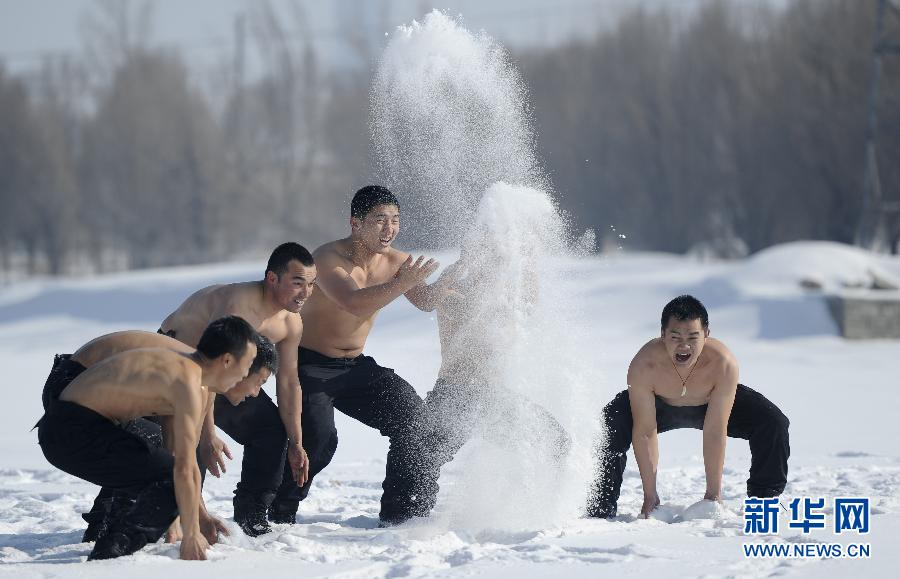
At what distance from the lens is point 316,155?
Result: 121ft

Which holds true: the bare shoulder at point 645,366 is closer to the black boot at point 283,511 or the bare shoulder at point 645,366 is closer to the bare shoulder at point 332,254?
the bare shoulder at point 332,254

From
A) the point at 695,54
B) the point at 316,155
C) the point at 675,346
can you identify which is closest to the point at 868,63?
the point at 695,54

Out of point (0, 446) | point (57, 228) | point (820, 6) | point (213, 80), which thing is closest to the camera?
point (0, 446)

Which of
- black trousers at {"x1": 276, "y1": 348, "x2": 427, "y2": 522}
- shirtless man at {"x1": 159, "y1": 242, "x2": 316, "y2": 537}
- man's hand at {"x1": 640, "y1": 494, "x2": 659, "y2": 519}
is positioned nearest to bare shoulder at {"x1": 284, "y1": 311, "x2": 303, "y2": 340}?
shirtless man at {"x1": 159, "y1": 242, "x2": 316, "y2": 537}

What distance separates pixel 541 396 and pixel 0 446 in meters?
4.42

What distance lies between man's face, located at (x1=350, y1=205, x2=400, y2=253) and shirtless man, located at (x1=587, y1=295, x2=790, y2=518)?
4.51 ft

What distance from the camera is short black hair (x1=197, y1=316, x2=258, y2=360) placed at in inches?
175

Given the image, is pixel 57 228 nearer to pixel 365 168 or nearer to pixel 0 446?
pixel 365 168

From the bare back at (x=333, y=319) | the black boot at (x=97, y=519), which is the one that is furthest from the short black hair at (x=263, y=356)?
the bare back at (x=333, y=319)

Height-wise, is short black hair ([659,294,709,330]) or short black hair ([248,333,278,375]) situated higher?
short black hair ([659,294,709,330])

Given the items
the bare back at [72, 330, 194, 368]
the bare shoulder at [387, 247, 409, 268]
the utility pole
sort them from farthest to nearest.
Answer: the utility pole
the bare shoulder at [387, 247, 409, 268]
the bare back at [72, 330, 194, 368]

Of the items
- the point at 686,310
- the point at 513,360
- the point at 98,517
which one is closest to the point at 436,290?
the point at 513,360

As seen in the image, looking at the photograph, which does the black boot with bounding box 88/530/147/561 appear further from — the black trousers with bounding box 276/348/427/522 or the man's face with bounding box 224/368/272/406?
the black trousers with bounding box 276/348/427/522

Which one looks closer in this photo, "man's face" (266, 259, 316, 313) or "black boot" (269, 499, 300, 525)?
"man's face" (266, 259, 316, 313)
